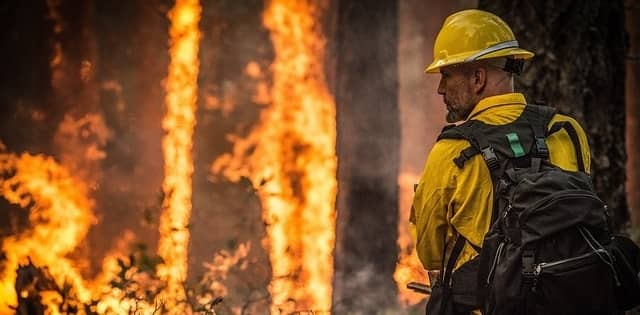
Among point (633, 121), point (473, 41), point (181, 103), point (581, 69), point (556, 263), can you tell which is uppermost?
point (181, 103)

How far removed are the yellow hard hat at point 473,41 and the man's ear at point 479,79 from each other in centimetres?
6

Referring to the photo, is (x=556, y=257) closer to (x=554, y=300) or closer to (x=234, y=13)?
(x=554, y=300)

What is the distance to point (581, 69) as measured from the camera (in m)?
6.41

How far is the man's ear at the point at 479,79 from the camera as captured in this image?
405cm

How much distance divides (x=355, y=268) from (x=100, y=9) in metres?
10.5

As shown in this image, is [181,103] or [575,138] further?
[181,103]

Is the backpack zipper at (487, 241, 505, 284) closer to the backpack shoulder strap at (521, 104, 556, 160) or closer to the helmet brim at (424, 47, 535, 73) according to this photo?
the backpack shoulder strap at (521, 104, 556, 160)

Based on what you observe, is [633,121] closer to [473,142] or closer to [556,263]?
[473,142]

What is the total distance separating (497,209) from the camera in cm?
371

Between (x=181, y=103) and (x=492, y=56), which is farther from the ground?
(x=181, y=103)

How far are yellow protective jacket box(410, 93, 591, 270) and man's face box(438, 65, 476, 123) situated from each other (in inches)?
2.9

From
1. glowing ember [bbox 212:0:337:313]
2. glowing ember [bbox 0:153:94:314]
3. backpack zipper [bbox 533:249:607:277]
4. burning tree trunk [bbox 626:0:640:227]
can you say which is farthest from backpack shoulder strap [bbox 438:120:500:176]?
burning tree trunk [bbox 626:0:640:227]

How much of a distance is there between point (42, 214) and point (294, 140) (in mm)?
A: 7129

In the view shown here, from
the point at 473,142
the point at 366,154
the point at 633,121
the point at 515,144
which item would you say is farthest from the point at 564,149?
the point at 633,121
